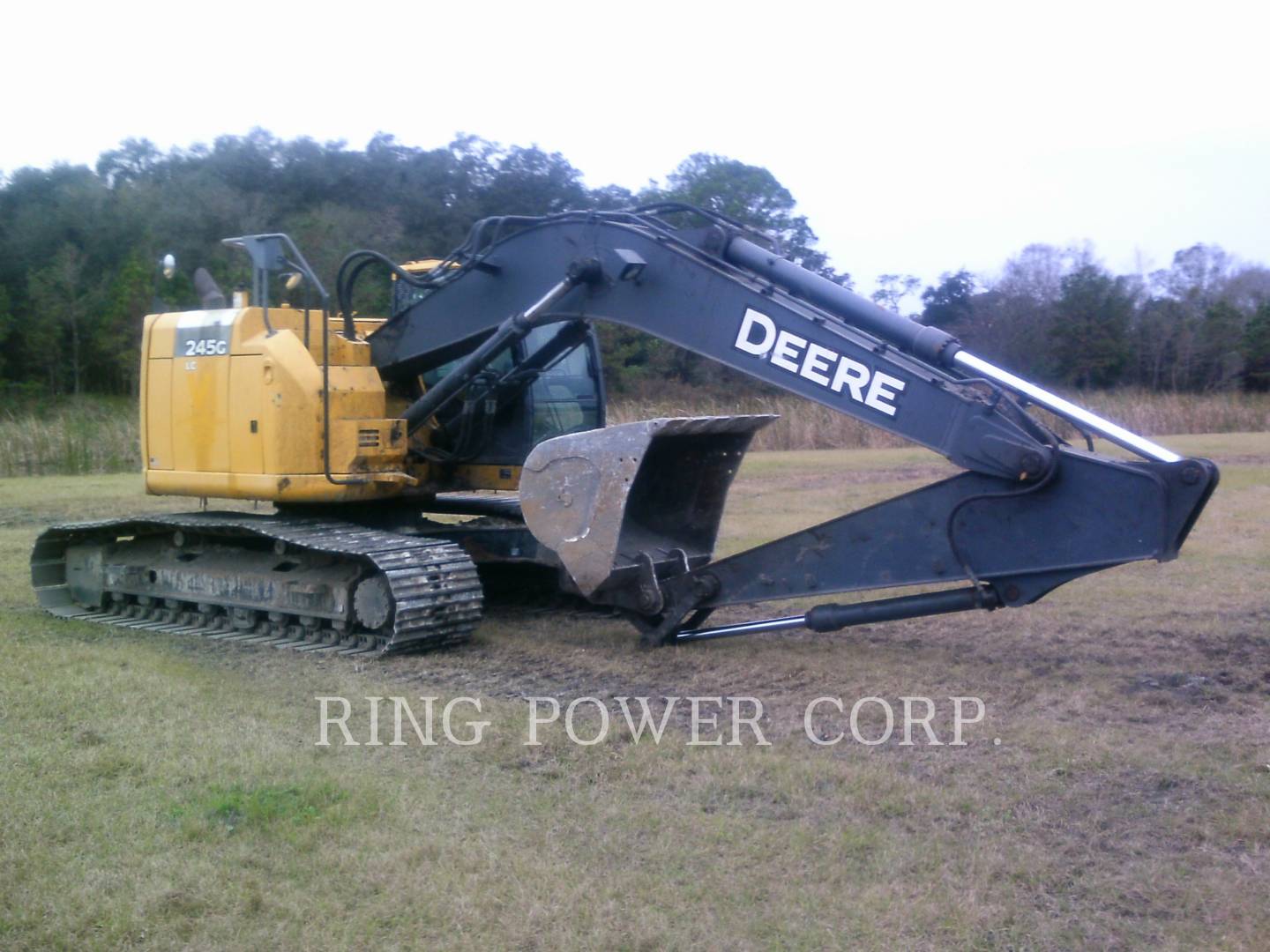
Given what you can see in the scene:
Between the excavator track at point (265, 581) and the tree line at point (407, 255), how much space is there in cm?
1802

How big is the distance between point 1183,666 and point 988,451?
1.80 metres

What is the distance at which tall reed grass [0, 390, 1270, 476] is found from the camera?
22.3m

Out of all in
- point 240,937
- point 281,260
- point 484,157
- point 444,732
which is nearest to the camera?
point 240,937

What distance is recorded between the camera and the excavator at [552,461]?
21.1ft

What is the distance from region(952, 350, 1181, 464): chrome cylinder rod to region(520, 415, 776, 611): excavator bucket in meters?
1.66

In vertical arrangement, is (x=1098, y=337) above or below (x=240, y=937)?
above

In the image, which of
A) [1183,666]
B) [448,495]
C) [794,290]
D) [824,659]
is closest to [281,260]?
[448,495]

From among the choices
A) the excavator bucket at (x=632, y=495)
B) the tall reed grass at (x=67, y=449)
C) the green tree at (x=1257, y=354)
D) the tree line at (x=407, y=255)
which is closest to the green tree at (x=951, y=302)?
the tree line at (x=407, y=255)

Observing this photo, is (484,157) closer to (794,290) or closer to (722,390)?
(722,390)

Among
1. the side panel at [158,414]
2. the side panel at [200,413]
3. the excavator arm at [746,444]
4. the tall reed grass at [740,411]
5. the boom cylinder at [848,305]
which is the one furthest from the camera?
the tall reed grass at [740,411]

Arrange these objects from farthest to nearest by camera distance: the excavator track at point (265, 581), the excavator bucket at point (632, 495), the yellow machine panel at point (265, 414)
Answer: the yellow machine panel at point (265, 414) → the excavator track at point (265, 581) → the excavator bucket at point (632, 495)

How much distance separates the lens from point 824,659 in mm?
7367

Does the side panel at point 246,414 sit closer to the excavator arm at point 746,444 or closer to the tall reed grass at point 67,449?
the excavator arm at point 746,444

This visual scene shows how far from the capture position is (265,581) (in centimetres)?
848
